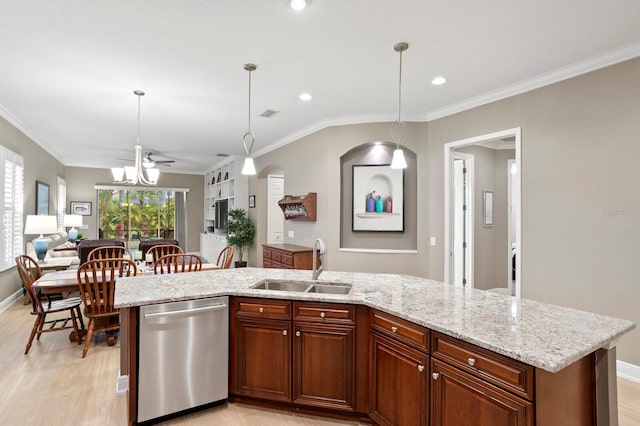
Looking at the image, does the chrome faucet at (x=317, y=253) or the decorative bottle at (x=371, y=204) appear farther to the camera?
the decorative bottle at (x=371, y=204)

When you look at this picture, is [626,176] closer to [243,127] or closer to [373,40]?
[373,40]

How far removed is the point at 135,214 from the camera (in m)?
10.4

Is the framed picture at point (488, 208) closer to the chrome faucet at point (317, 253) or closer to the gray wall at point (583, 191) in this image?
the gray wall at point (583, 191)

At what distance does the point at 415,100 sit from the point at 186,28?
2.73 m

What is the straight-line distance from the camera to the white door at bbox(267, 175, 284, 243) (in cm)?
735

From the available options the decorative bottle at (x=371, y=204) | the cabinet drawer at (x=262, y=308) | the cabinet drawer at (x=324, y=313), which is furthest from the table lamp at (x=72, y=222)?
Answer: the cabinet drawer at (x=324, y=313)

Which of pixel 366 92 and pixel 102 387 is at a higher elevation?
Answer: pixel 366 92

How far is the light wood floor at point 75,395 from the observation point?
2.30 m

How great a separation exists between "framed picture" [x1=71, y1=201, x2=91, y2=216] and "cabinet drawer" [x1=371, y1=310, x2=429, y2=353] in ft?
33.7

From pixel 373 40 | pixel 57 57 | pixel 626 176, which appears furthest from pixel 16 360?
pixel 626 176

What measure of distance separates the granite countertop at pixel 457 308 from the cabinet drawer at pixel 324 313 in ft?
0.18

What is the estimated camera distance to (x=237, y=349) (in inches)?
94.2

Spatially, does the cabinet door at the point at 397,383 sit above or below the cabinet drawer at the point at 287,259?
below

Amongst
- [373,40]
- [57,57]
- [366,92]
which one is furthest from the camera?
[366,92]
